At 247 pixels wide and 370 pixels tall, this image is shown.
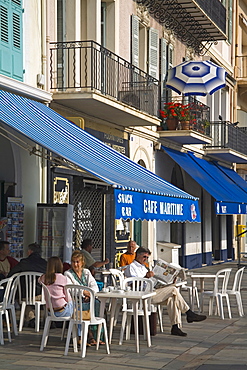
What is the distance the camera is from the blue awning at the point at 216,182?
77.8ft

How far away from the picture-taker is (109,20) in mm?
18656

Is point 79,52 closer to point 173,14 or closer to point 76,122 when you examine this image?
point 76,122

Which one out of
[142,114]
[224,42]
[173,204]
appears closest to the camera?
[173,204]

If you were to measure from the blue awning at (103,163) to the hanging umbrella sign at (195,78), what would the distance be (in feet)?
24.6

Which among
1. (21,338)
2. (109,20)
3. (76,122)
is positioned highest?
(109,20)

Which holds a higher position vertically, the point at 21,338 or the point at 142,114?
the point at 142,114

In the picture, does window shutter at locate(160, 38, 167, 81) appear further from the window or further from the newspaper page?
the newspaper page

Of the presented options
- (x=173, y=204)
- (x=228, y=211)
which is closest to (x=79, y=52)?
(x=173, y=204)

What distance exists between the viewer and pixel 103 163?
12.4m

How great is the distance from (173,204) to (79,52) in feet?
16.6

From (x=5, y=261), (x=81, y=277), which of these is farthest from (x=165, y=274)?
(x=5, y=261)

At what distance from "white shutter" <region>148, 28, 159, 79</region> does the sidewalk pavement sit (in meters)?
10.8

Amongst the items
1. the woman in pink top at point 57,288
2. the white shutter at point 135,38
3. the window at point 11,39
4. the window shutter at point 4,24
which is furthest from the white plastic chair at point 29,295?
the white shutter at point 135,38

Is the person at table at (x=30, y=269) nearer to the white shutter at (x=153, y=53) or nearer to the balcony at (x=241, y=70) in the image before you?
the white shutter at (x=153, y=53)
